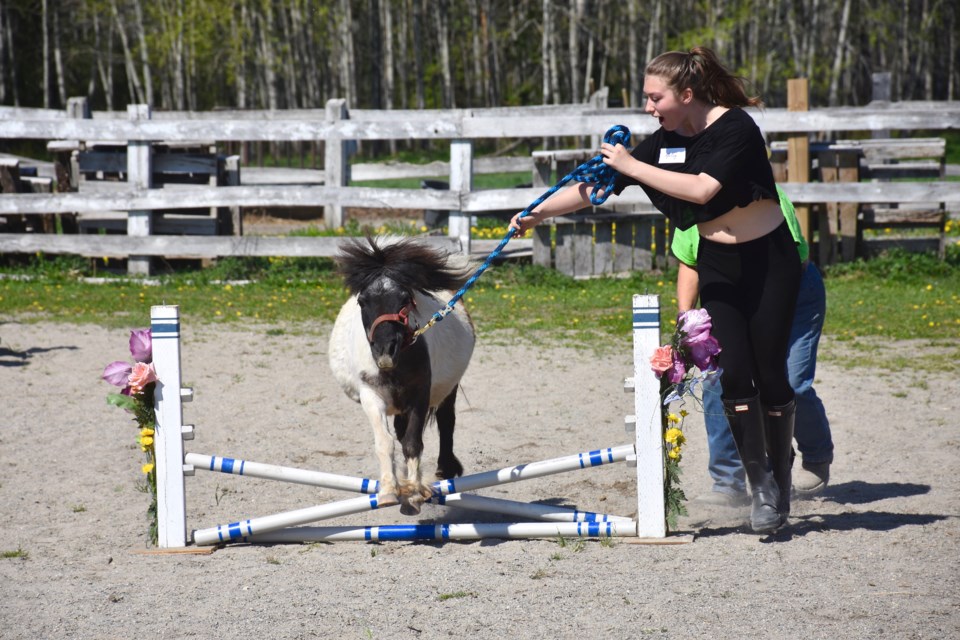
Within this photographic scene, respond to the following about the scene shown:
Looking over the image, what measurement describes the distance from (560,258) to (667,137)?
8.05m

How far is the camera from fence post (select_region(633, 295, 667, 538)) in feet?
14.8

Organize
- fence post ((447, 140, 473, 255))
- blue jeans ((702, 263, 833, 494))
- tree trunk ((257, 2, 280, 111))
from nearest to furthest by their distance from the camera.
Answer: blue jeans ((702, 263, 833, 494)), fence post ((447, 140, 473, 255)), tree trunk ((257, 2, 280, 111))

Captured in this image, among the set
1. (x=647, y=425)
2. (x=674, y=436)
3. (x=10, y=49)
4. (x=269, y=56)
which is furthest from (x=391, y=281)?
(x=10, y=49)

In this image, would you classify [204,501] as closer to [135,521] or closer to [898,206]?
[135,521]

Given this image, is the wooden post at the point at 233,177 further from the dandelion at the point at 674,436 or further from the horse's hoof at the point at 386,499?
the dandelion at the point at 674,436

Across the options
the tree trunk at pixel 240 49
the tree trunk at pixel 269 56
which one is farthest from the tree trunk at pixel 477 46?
the tree trunk at pixel 240 49

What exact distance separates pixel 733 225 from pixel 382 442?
1827 millimetres

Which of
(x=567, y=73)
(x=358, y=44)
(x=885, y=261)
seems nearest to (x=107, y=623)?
(x=885, y=261)

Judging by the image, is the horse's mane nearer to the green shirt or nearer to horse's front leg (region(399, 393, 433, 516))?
horse's front leg (region(399, 393, 433, 516))

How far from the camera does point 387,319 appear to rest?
457 cm

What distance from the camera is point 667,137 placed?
4.44m

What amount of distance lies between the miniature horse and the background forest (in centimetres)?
2880

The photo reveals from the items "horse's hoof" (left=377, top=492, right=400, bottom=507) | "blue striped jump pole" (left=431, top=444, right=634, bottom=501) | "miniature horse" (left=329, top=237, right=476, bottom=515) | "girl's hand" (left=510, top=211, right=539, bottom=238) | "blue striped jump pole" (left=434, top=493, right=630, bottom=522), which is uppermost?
"girl's hand" (left=510, top=211, right=539, bottom=238)

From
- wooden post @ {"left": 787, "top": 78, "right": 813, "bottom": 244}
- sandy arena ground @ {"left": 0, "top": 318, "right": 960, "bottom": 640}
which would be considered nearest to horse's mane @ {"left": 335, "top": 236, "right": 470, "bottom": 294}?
sandy arena ground @ {"left": 0, "top": 318, "right": 960, "bottom": 640}
